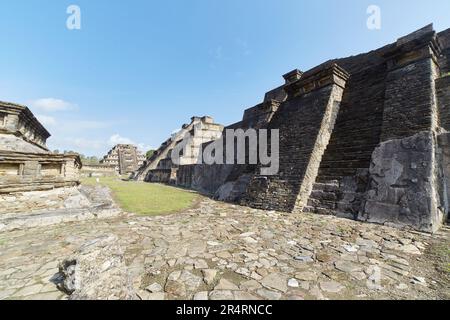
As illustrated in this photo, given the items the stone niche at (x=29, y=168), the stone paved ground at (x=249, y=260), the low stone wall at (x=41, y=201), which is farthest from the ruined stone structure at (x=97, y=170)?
the stone paved ground at (x=249, y=260)

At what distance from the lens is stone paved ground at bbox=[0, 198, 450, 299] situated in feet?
8.11

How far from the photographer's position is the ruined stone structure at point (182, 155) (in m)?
21.4

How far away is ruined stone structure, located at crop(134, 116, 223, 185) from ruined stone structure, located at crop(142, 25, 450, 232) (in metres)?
12.3

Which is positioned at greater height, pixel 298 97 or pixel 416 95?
pixel 298 97

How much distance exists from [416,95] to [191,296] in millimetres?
7717

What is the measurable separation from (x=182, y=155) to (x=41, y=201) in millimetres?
16406

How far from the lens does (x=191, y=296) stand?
2.38 m

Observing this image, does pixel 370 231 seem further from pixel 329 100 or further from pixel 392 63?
pixel 392 63

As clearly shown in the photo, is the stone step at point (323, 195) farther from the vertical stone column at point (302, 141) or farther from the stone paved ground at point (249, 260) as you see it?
the stone paved ground at point (249, 260)

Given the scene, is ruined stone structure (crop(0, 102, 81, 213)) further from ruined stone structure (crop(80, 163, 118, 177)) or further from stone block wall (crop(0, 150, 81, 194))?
ruined stone structure (crop(80, 163, 118, 177))

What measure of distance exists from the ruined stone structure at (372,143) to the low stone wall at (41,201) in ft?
20.3
